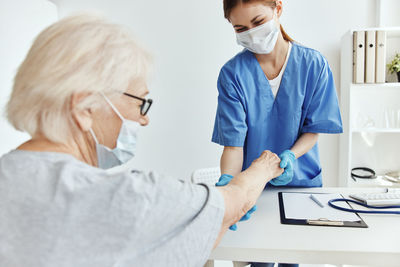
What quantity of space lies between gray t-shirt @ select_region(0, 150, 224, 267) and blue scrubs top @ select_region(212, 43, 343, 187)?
75 centimetres

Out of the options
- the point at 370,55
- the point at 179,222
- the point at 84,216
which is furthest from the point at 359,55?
the point at 84,216

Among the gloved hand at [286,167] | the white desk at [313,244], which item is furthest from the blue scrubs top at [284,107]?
the white desk at [313,244]

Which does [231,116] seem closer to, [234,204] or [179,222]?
[234,204]

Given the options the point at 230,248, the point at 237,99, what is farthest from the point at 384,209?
the point at 237,99

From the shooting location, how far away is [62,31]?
575 mm

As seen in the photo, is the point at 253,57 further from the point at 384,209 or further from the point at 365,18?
the point at 365,18

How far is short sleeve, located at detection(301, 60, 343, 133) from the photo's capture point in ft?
4.14

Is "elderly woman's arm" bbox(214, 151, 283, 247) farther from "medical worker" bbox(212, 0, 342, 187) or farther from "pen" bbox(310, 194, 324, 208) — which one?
"medical worker" bbox(212, 0, 342, 187)

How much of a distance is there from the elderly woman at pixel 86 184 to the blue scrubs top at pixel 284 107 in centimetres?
65

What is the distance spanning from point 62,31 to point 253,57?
91 cm

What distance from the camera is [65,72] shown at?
55 cm

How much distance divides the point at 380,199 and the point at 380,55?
1437 millimetres

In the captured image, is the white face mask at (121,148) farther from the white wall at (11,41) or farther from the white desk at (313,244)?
the white wall at (11,41)

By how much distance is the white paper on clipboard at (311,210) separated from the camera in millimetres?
920
